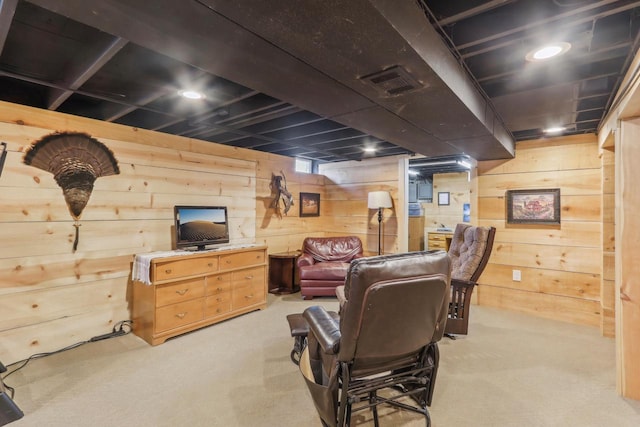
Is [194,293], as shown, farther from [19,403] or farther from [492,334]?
[492,334]

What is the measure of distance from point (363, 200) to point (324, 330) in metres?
3.99

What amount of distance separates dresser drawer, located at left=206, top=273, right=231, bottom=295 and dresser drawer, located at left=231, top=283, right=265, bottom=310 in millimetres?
118

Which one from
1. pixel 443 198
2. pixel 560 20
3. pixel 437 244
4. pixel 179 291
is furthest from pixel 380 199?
pixel 443 198

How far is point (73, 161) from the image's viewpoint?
2820mm

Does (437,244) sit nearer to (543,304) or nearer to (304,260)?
(543,304)

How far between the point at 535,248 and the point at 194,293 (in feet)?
13.8

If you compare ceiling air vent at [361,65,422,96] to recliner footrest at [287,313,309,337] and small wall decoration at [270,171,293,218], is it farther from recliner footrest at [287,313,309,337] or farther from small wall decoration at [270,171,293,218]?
small wall decoration at [270,171,293,218]

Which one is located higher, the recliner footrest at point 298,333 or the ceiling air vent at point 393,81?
the ceiling air vent at point 393,81

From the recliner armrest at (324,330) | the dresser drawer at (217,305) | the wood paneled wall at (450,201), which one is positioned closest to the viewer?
the recliner armrest at (324,330)

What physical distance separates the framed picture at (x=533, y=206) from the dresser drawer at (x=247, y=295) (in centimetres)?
345

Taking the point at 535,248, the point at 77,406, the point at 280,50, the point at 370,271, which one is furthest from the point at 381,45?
the point at 535,248

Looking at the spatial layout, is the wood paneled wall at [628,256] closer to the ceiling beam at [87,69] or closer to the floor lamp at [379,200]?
the floor lamp at [379,200]

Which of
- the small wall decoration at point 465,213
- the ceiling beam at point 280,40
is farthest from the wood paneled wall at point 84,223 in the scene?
the small wall decoration at point 465,213

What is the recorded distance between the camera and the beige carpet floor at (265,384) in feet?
6.19
